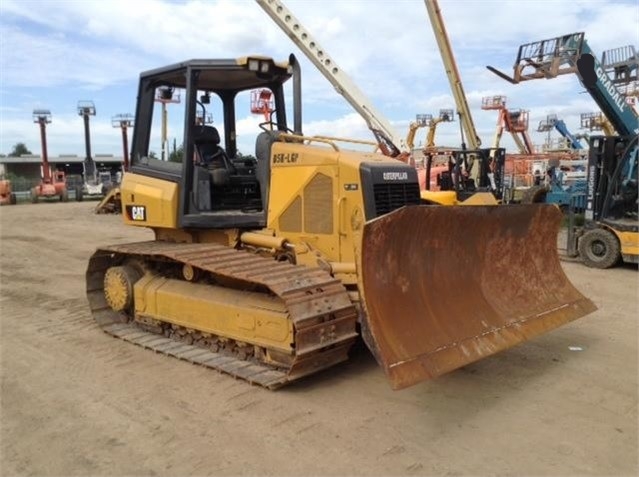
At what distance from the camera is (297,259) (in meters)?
5.34

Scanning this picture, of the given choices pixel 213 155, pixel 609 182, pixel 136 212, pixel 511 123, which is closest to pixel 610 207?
pixel 609 182

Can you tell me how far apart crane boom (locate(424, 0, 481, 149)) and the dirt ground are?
1292 cm

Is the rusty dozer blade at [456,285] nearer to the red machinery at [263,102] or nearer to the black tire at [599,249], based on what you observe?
the red machinery at [263,102]

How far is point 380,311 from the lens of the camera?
163 inches

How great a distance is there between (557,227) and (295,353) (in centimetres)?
303

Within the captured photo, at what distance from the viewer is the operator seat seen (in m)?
5.99

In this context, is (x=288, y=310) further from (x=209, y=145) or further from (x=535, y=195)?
(x=535, y=195)

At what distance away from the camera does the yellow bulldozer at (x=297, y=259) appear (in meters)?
4.36

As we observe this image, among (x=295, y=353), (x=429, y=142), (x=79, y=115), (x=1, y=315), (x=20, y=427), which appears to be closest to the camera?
(x=20, y=427)

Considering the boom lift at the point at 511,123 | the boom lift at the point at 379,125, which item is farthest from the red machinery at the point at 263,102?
the boom lift at the point at 511,123

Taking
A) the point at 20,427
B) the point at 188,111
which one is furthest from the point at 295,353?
the point at 188,111

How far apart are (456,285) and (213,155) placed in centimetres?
285

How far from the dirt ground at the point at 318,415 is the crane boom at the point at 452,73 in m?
12.9

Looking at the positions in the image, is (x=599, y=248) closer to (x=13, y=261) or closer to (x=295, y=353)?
(x=295, y=353)
